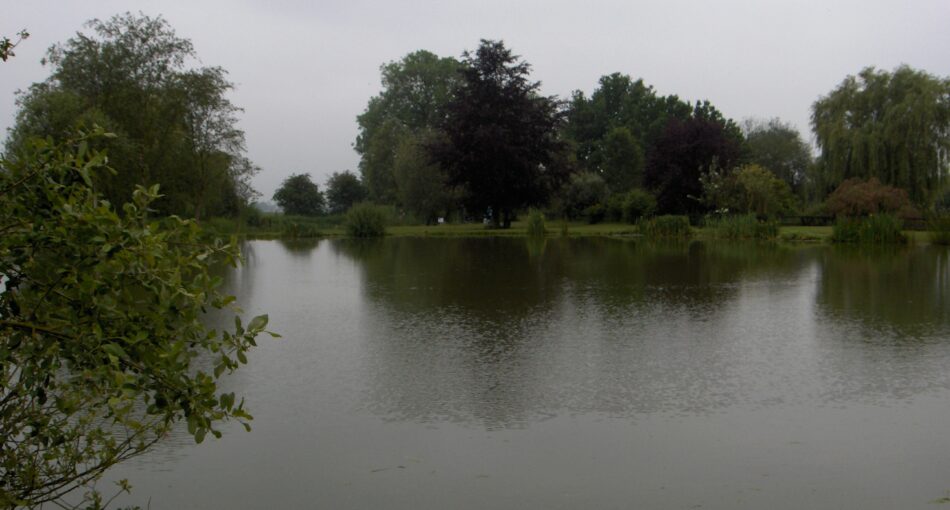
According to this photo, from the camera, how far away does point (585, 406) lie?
685 cm

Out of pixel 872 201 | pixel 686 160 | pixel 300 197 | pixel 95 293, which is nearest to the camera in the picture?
pixel 95 293

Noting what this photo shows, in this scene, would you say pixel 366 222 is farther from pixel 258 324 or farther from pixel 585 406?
pixel 258 324

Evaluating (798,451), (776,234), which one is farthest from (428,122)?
(798,451)

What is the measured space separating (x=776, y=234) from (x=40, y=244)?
112 feet

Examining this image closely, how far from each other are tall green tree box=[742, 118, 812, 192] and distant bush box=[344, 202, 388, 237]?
4196cm

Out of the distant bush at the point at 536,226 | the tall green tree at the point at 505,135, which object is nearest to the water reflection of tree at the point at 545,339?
the distant bush at the point at 536,226

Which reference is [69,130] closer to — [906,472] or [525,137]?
[906,472]

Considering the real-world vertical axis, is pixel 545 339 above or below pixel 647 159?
below

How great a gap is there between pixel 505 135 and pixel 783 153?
4281cm

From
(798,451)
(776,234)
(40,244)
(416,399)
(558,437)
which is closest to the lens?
(40,244)

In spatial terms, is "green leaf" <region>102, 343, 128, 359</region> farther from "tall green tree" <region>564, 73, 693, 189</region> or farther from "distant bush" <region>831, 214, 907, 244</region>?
"tall green tree" <region>564, 73, 693, 189</region>

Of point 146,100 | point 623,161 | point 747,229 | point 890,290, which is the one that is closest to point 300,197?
point 623,161

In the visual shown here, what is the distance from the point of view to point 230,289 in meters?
16.5

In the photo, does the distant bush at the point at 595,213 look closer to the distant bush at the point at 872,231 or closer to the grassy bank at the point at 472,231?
the grassy bank at the point at 472,231
